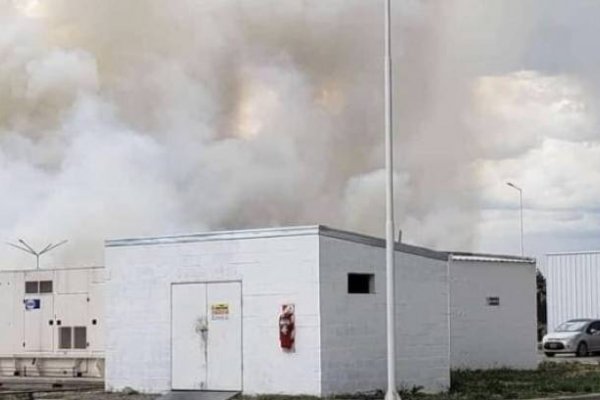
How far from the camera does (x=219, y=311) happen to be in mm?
26234

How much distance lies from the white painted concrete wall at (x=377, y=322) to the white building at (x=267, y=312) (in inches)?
1.0

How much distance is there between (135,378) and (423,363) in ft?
22.5

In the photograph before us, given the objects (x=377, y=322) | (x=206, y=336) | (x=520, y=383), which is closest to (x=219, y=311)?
(x=206, y=336)

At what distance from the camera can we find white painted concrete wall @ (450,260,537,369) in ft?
116

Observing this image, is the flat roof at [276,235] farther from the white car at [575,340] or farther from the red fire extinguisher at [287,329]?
the white car at [575,340]

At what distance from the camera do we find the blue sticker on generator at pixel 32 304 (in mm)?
36750

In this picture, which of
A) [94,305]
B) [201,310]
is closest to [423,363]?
[201,310]

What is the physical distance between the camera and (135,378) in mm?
27328

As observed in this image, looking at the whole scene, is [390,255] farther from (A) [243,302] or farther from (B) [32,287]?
(B) [32,287]

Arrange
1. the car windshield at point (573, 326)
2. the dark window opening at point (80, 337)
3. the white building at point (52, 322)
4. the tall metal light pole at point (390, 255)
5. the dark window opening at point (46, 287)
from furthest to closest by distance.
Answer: the car windshield at point (573, 326)
the dark window opening at point (46, 287)
the dark window opening at point (80, 337)
the white building at point (52, 322)
the tall metal light pole at point (390, 255)

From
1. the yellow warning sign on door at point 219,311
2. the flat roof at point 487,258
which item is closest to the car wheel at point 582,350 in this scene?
the flat roof at point 487,258

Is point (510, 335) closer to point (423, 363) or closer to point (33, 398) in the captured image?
point (423, 363)

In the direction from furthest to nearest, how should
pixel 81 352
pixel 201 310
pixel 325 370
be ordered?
1. pixel 81 352
2. pixel 201 310
3. pixel 325 370

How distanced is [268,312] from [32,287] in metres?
13.9
